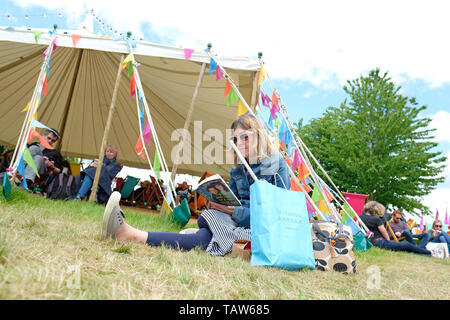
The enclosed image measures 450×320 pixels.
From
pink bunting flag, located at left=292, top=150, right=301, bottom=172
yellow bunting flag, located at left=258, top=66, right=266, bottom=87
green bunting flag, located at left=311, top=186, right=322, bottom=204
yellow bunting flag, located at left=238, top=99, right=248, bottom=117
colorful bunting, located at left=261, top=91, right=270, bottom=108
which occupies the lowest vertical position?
green bunting flag, located at left=311, top=186, right=322, bottom=204

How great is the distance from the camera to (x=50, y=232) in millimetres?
1937

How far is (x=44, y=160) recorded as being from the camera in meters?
4.90

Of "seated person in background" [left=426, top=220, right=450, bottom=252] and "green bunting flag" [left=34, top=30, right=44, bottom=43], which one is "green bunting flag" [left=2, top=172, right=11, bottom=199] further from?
"seated person in background" [left=426, top=220, right=450, bottom=252]

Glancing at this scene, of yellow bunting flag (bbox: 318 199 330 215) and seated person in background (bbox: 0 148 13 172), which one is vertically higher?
seated person in background (bbox: 0 148 13 172)

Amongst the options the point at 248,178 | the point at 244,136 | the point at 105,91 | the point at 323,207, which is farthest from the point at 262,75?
the point at 105,91

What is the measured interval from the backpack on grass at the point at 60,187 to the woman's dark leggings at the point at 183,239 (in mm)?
3482

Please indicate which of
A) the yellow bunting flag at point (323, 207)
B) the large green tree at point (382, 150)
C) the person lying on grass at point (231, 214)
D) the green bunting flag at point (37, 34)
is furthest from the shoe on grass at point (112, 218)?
the large green tree at point (382, 150)

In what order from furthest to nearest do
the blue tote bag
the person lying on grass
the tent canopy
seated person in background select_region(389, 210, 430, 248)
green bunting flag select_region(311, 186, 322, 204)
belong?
seated person in background select_region(389, 210, 430, 248) < the tent canopy < green bunting flag select_region(311, 186, 322, 204) < the person lying on grass < the blue tote bag

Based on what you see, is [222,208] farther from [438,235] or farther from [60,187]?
[438,235]

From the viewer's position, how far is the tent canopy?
4.68 m

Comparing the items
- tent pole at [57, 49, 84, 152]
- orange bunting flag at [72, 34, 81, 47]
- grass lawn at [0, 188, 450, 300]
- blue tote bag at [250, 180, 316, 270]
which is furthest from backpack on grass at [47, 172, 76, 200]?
blue tote bag at [250, 180, 316, 270]

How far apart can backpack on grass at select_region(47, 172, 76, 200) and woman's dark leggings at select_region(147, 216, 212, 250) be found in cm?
348

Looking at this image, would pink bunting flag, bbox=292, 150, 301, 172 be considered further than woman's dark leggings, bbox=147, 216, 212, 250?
Yes
